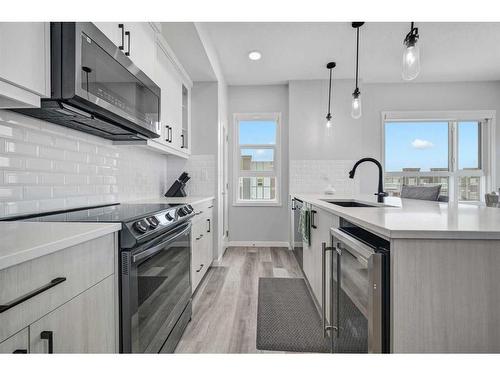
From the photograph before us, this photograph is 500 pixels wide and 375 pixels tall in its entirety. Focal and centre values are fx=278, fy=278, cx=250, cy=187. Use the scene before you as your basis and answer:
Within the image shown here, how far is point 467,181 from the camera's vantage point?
462cm

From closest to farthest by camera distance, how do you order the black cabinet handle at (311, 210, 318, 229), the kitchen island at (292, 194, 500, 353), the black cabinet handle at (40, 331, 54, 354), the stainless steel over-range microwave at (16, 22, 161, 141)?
1. the black cabinet handle at (40, 331, 54, 354)
2. the kitchen island at (292, 194, 500, 353)
3. the stainless steel over-range microwave at (16, 22, 161, 141)
4. the black cabinet handle at (311, 210, 318, 229)

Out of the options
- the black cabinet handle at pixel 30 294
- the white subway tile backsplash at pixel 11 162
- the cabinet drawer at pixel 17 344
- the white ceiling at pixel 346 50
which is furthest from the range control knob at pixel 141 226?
the white ceiling at pixel 346 50

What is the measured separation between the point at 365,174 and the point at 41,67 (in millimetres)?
4407

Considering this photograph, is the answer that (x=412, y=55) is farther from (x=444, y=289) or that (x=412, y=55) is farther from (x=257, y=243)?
(x=257, y=243)

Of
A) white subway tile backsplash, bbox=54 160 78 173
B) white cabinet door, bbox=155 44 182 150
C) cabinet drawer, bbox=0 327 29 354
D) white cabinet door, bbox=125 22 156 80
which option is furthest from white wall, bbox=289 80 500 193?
cabinet drawer, bbox=0 327 29 354

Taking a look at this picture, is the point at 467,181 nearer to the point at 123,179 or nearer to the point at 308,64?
the point at 308,64

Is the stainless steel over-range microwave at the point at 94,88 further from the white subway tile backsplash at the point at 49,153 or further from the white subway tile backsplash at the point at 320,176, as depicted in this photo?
the white subway tile backsplash at the point at 320,176

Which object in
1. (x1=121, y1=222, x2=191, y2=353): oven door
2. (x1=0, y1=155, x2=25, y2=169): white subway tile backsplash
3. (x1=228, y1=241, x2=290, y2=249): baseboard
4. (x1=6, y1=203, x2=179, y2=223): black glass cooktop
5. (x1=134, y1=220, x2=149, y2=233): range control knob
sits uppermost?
(x1=0, y1=155, x2=25, y2=169): white subway tile backsplash

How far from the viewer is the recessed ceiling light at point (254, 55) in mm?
3511

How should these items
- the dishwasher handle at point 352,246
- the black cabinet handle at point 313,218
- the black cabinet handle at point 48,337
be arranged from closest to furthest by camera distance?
the black cabinet handle at point 48,337 < the dishwasher handle at point 352,246 < the black cabinet handle at point 313,218

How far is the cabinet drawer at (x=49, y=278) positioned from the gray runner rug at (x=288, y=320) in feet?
4.02

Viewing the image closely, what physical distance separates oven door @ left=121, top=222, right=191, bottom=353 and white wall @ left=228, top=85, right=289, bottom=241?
273 cm

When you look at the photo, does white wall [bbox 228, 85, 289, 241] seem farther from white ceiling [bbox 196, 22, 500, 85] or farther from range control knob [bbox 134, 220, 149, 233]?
range control knob [bbox 134, 220, 149, 233]

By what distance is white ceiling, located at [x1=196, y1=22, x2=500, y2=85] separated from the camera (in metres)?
3.00
